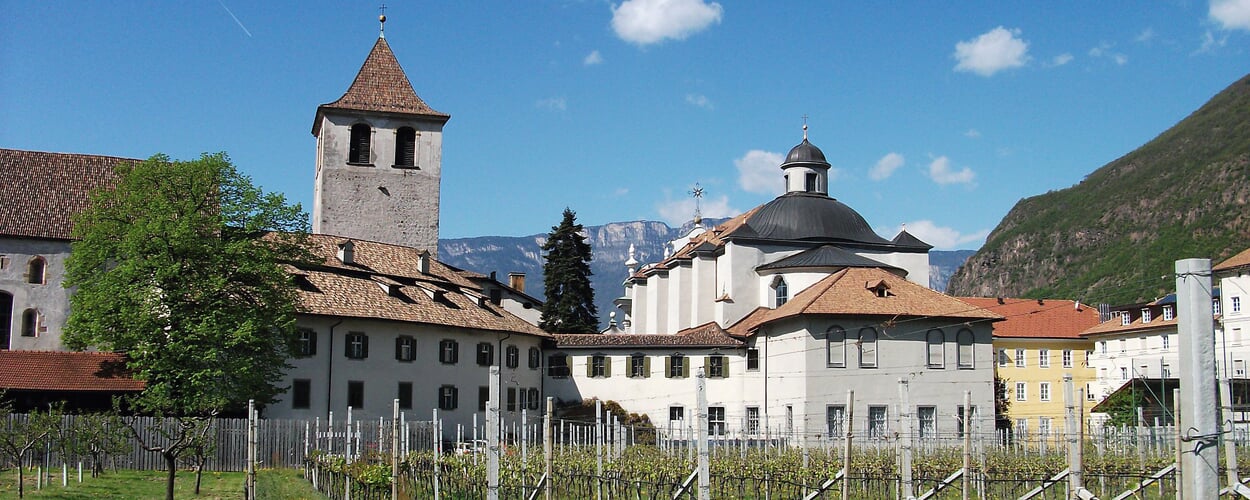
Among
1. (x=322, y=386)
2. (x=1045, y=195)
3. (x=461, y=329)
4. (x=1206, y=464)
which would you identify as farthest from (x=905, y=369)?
(x=1045, y=195)

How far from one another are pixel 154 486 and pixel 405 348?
20530 millimetres

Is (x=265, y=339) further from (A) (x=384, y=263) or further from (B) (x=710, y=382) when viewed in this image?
(B) (x=710, y=382)

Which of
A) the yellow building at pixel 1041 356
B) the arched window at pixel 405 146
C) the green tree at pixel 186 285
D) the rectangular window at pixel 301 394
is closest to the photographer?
the green tree at pixel 186 285

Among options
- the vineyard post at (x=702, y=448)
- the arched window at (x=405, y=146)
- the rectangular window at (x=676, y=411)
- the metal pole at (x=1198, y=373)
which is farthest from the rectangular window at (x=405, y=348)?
the metal pole at (x=1198, y=373)

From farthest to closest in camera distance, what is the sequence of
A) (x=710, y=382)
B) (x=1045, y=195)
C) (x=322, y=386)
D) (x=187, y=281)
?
(x=1045, y=195) → (x=710, y=382) → (x=322, y=386) → (x=187, y=281)

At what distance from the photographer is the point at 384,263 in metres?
62.7

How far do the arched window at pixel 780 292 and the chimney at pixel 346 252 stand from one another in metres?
21.6

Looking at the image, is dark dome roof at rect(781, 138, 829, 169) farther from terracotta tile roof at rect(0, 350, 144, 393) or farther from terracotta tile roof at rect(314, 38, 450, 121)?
terracotta tile roof at rect(0, 350, 144, 393)

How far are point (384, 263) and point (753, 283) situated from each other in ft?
63.7

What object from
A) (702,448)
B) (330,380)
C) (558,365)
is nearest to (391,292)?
(330,380)

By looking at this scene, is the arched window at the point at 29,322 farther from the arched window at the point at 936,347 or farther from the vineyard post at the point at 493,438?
the vineyard post at the point at 493,438

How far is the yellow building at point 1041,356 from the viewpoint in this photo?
263ft

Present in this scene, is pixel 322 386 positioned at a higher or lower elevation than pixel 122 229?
lower

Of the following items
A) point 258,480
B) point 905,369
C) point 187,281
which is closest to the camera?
point 258,480
